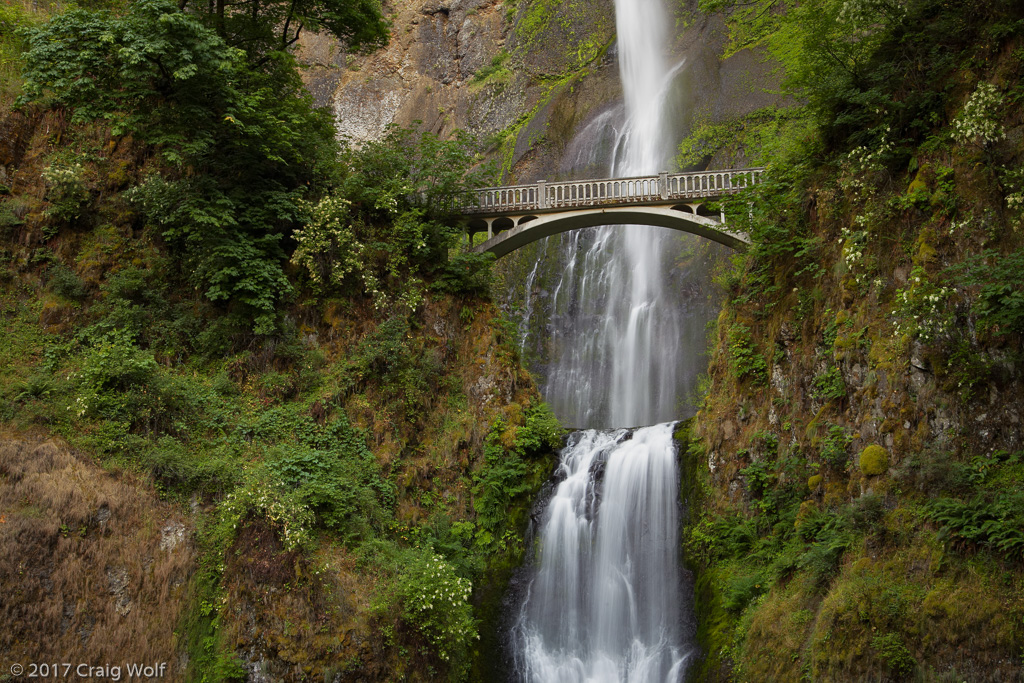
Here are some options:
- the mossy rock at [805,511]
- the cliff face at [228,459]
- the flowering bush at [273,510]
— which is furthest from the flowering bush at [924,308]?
the flowering bush at [273,510]

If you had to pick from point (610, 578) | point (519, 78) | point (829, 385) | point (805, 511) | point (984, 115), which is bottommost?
point (610, 578)

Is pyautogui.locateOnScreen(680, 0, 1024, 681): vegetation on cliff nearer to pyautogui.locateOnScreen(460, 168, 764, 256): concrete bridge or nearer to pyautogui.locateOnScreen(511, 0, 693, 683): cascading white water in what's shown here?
pyautogui.locateOnScreen(511, 0, 693, 683): cascading white water

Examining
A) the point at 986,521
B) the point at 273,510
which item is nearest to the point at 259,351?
the point at 273,510

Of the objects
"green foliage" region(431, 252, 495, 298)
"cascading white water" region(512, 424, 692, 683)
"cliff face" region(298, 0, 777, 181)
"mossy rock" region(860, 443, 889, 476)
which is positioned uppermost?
"cliff face" region(298, 0, 777, 181)

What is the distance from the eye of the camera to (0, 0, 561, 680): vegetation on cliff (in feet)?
38.0

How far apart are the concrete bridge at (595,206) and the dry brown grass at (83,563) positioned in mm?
10417

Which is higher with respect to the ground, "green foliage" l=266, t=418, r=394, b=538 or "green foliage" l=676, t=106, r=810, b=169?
"green foliage" l=676, t=106, r=810, b=169

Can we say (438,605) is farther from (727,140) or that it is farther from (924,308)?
(727,140)

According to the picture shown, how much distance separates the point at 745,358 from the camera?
14.3 meters

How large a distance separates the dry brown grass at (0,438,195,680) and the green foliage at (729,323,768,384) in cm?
1050

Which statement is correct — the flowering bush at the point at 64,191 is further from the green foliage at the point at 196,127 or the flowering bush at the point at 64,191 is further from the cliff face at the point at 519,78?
the cliff face at the point at 519,78

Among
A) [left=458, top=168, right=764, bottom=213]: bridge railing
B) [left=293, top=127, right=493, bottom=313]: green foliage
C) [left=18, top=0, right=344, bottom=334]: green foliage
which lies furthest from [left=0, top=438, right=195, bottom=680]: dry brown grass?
[left=458, top=168, right=764, bottom=213]: bridge railing

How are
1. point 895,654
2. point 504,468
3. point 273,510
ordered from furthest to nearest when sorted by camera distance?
point 504,468, point 273,510, point 895,654

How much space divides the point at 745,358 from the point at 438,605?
7520 millimetres
